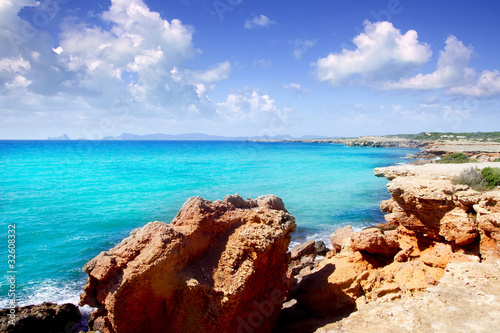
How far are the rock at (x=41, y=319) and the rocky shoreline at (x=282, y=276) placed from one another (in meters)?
0.04

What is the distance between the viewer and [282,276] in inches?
291

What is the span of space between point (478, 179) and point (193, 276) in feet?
37.1

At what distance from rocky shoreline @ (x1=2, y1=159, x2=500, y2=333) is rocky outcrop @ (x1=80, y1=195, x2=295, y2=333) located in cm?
2

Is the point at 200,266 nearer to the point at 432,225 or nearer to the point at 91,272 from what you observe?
the point at 91,272

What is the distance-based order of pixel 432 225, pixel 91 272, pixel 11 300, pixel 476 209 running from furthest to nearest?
1. pixel 11 300
2. pixel 432 225
3. pixel 476 209
4. pixel 91 272

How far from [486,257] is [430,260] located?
4.03 ft

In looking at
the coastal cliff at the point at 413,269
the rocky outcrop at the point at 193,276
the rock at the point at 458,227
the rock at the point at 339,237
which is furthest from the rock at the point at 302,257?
the rock at the point at 458,227

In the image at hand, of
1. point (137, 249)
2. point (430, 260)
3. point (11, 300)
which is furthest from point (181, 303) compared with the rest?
point (11, 300)

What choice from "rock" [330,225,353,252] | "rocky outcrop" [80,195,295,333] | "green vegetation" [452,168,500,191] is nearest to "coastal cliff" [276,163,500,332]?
"rock" [330,225,353,252]

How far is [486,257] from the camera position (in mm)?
7188

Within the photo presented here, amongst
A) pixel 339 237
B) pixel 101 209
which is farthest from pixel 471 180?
pixel 101 209

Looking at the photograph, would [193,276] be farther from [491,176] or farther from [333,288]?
[491,176]

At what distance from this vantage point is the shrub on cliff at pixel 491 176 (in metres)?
11.6

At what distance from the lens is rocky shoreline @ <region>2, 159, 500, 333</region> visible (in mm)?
5410
